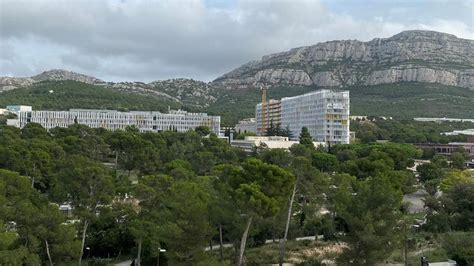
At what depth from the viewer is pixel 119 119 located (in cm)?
11225

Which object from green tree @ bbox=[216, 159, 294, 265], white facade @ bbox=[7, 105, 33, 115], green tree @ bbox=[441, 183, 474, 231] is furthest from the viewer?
white facade @ bbox=[7, 105, 33, 115]

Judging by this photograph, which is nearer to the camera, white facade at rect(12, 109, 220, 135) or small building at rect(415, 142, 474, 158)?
small building at rect(415, 142, 474, 158)

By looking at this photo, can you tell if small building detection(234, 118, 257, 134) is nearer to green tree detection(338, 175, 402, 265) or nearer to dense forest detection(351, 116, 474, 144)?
dense forest detection(351, 116, 474, 144)

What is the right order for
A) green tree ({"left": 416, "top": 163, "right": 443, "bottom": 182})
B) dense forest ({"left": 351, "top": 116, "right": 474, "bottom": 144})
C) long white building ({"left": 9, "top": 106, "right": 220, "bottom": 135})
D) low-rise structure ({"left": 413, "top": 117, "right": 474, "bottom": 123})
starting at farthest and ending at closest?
low-rise structure ({"left": 413, "top": 117, "right": 474, "bottom": 123}) → long white building ({"left": 9, "top": 106, "right": 220, "bottom": 135}) → dense forest ({"left": 351, "top": 116, "right": 474, "bottom": 144}) → green tree ({"left": 416, "top": 163, "right": 443, "bottom": 182})

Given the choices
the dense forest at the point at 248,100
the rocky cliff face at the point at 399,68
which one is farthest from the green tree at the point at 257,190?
the rocky cliff face at the point at 399,68

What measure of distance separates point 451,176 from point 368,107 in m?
102

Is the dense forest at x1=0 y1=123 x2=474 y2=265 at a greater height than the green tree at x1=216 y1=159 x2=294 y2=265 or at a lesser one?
lesser

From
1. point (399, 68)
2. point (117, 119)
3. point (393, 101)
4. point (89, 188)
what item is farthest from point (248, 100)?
point (89, 188)

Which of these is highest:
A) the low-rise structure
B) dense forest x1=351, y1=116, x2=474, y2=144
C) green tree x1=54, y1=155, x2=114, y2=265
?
the low-rise structure

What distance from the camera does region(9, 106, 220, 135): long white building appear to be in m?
108

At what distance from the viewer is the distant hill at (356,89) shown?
134 m

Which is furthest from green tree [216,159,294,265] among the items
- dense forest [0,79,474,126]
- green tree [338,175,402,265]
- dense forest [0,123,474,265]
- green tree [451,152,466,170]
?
dense forest [0,79,474,126]

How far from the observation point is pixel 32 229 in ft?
70.9

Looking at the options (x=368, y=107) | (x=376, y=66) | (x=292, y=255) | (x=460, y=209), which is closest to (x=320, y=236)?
(x=292, y=255)
